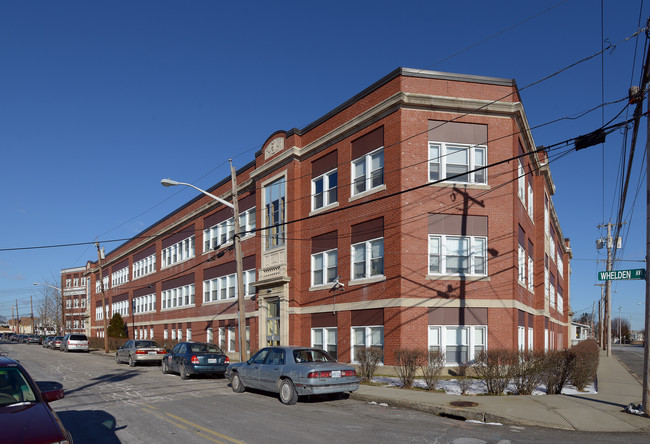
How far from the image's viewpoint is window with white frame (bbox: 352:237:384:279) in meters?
22.6

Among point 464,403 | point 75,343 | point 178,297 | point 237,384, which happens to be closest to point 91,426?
point 237,384

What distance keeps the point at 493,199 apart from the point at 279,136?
505 inches

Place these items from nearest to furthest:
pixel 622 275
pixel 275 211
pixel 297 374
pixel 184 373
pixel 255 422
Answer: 1. pixel 255 422
2. pixel 297 374
3. pixel 622 275
4. pixel 184 373
5. pixel 275 211

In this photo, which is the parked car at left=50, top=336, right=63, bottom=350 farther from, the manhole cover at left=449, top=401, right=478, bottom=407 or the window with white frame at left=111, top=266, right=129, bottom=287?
the manhole cover at left=449, top=401, right=478, bottom=407

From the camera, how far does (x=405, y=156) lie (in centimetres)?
2169

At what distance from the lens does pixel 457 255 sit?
21797 millimetres

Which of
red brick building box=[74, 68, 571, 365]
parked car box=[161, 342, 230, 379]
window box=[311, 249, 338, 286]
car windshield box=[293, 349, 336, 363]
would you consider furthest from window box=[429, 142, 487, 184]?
parked car box=[161, 342, 230, 379]

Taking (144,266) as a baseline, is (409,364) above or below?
below

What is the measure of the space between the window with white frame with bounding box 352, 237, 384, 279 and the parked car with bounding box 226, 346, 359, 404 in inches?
305

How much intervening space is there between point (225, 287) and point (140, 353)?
8.71 m

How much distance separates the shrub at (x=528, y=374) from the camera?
15.0 m

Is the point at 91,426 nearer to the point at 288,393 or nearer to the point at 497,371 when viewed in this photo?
the point at 288,393

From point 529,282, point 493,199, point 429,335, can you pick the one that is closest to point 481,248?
point 493,199

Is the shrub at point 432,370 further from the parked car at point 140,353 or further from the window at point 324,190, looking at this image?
the parked car at point 140,353
